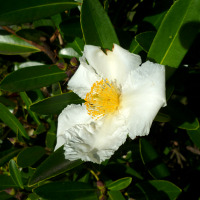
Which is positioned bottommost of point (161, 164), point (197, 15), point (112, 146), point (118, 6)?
point (161, 164)

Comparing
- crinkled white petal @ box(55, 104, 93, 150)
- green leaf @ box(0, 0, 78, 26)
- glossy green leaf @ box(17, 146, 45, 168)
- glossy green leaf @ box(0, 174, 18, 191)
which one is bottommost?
glossy green leaf @ box(0, 174, 18, 191)

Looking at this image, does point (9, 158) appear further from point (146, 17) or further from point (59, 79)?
point (146, 17)

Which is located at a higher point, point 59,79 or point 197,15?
point 197,15

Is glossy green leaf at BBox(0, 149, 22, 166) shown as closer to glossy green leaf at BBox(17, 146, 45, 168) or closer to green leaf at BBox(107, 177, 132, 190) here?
glossy green leaf at BBox(17, 146, 45, 168)

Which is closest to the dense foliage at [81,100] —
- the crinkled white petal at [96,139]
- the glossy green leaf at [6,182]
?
the glossy green leaf at [6,182]

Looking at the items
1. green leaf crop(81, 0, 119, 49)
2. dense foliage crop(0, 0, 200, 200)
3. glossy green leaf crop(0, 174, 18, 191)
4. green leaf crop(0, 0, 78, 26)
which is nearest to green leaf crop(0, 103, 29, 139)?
dense foliage crop(0, 0, 200, 200)

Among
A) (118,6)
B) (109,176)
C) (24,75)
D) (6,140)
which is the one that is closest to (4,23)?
(24,75)
